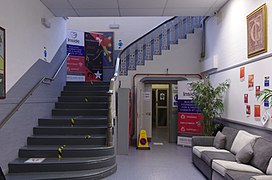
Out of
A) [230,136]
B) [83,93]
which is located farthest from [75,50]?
[230,136]

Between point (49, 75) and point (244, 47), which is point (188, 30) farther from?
point (49, 75)

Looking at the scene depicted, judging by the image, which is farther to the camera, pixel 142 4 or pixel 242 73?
pixel 142 4

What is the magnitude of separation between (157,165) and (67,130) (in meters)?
2.09

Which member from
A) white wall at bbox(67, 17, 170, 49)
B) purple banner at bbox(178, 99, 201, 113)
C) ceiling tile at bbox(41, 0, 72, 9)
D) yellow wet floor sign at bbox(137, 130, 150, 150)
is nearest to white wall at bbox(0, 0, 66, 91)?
ceiling tile at bbox(41, 0, 72, 9)

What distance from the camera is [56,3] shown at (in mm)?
5785

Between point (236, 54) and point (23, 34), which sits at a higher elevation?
point (23, 34)

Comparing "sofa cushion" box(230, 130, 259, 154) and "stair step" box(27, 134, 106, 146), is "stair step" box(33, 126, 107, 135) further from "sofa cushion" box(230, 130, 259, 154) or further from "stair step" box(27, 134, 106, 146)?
"sofa cushion" box(230, 130, 259, 154)

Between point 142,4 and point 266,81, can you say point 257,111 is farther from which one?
point 142,4

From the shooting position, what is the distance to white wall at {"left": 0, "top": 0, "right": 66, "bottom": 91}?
431 centimetres

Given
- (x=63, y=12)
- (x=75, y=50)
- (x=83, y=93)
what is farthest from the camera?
(x=75, y=50)

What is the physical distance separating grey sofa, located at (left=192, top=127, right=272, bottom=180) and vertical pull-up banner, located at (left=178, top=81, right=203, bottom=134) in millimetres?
2179

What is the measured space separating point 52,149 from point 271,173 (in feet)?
12.0

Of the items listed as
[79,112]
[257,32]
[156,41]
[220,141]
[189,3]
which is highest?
[189,3]

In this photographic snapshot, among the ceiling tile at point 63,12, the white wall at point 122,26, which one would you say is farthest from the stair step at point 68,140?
the white wall at point 122,26
